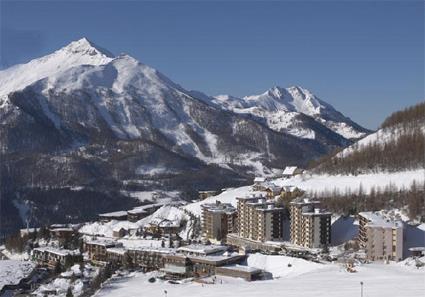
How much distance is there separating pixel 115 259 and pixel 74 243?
7.78 metres

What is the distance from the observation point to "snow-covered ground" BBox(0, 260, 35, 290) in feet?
126

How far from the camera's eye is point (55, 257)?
41.9 meters

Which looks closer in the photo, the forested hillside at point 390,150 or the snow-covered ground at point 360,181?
the snow-covered ground at point 360,181

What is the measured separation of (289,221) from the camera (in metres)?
43.5

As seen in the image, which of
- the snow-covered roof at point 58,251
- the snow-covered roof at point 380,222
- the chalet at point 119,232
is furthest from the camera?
the chalet at point 119,232

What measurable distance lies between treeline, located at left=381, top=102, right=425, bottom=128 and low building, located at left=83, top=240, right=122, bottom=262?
2719 centimetres

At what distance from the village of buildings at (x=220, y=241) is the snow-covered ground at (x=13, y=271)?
589mm

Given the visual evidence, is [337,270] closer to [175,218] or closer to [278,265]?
[278,265]

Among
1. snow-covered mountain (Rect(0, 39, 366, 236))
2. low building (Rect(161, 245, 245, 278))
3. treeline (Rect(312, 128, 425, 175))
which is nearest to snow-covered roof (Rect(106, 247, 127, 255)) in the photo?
low building (Rect(161, 245, 245, 278))

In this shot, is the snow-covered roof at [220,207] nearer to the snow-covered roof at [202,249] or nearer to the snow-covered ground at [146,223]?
the snow-covered ground at [146,223]

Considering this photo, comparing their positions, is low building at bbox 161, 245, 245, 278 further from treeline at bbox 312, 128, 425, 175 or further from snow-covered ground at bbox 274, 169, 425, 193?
treeline at bbox 312, 128, 425, 175

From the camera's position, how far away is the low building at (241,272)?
33312 mm

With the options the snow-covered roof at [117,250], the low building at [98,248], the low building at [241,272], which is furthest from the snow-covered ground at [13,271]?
the low building at [241,272]

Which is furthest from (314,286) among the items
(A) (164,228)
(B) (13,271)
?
(B) (13,271)
